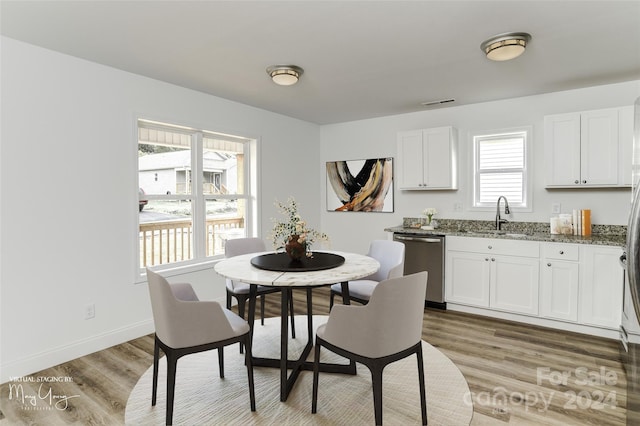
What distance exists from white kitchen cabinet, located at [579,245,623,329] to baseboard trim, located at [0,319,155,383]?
4135mm

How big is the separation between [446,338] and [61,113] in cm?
380

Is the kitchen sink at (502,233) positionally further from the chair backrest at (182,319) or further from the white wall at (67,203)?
the white wall at (67,203)

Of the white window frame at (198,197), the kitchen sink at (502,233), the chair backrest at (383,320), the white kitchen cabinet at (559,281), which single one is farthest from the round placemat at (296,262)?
the white kitchen cabinet at (559,281)

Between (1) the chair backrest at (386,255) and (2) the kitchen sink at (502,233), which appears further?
(2) the kitchen sink at (502,233)

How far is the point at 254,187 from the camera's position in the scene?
14.9 feet

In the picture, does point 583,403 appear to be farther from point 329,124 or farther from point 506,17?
point 329,124

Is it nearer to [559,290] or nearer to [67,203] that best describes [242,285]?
[67,203]

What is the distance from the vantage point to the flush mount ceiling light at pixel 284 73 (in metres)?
3.00

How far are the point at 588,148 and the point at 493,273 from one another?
154 centimetres

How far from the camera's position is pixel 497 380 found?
2.46 m

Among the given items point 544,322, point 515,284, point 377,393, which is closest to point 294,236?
point 377,393

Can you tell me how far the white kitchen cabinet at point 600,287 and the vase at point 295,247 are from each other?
2678mm

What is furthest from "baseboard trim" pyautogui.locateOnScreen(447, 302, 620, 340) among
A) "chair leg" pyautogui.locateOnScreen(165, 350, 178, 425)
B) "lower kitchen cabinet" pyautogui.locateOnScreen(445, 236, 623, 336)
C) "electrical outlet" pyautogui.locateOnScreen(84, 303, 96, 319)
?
"electrical outlet" pyautogui.locateOnScreen(84, 303, 96, 319)

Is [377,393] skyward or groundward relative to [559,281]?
groundward
